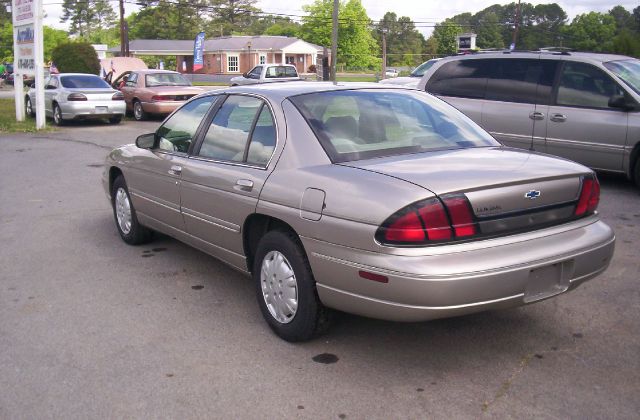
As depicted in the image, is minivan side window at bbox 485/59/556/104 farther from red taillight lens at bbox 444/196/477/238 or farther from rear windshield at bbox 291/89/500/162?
red taillight lens at bbox 444/196/477/238

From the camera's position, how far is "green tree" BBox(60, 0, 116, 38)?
12381 centimetres

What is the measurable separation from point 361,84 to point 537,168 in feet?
5.16

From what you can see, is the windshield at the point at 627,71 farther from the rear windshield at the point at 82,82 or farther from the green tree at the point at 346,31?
the green tree at the point at 346,31

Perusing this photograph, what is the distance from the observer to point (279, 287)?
405 centimetres

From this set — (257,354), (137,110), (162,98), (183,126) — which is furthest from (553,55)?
(137,110)

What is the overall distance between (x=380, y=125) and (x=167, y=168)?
191 centimetres

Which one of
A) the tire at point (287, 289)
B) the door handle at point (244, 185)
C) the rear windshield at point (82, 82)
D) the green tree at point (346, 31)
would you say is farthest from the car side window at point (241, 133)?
the green tree at point (346, 31)

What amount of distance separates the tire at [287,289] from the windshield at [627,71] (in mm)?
6268

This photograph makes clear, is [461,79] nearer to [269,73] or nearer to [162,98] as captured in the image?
[162,98]

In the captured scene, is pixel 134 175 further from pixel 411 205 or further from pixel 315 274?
pixel 411 205

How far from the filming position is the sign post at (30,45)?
Answer: 17.1 metres

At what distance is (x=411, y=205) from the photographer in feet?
10.9

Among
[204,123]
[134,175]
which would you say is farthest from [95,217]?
[204,123]

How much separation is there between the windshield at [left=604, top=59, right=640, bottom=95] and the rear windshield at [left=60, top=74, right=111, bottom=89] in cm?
1419
